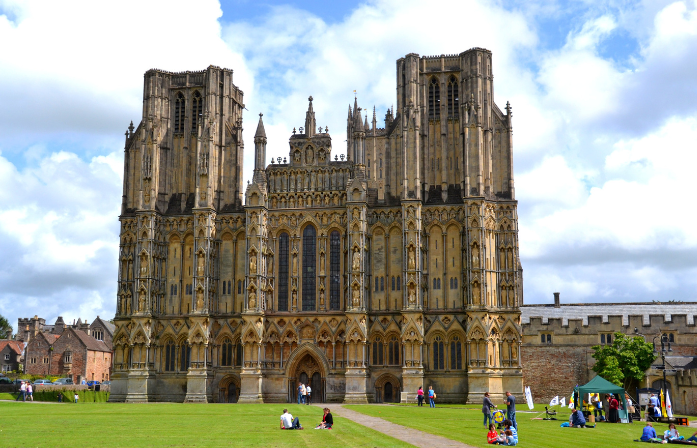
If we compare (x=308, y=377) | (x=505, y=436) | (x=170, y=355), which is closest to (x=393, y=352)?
(x=308, y=377)

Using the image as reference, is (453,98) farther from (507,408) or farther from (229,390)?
(507,408)

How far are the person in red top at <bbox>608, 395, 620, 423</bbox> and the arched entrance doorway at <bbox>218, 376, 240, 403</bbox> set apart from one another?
36176 millimetres

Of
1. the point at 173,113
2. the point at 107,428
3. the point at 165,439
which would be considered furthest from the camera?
the point at 173,113

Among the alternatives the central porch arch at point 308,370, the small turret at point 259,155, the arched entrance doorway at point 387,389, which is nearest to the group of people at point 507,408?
the arched entrance doorway at point 387,389

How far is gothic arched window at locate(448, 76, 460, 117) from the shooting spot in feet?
230

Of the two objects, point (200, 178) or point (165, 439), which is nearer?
point (165, 439)

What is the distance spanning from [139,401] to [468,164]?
35580 mm

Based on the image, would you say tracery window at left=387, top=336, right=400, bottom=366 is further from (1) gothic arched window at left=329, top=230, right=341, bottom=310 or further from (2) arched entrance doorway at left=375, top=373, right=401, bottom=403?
(1) gothic arched window at left=329, top=230, right=341, bottom=310

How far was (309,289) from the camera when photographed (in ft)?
224

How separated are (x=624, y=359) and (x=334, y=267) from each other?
2555cm

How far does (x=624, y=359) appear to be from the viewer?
62406 mm

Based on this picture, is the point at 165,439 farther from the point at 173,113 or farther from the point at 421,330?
the point at 173,113

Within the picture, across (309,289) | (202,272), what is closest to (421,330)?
(309,289)

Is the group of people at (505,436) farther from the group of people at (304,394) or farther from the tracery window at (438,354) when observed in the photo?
the tracery window at (438,354)
